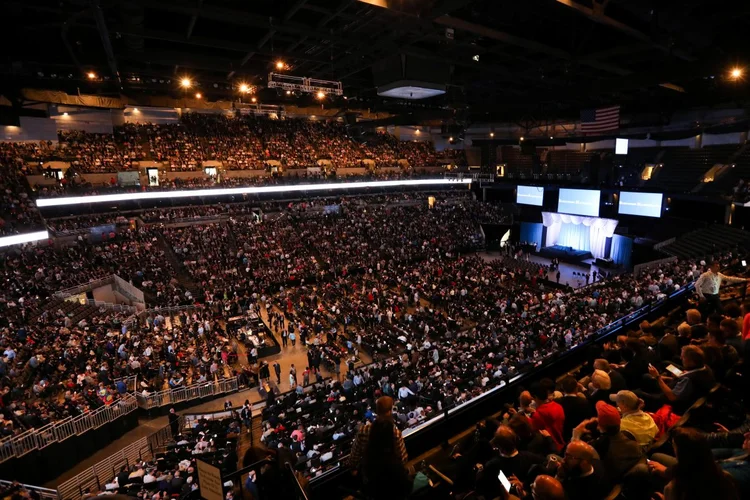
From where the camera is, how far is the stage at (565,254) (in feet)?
98.1

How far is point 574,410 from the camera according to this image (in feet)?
12.4

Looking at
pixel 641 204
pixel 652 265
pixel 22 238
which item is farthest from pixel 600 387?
pixel 641 204

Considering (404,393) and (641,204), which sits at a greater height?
(641,204)

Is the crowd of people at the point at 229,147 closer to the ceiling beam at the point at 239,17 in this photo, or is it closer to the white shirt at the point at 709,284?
the ceiling beam at the point at 239,17

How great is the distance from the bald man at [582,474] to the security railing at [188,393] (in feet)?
41.6

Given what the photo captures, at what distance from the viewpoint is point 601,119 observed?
56.8 feet

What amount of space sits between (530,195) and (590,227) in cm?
489

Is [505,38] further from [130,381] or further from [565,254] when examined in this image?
[565,254]

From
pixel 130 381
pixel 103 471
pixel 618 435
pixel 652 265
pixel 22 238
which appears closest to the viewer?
pixel 618 435

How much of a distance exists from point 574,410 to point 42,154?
3132 cm

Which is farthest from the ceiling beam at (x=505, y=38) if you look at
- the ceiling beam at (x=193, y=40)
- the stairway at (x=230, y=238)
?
the stairway at (x=230, y=238)

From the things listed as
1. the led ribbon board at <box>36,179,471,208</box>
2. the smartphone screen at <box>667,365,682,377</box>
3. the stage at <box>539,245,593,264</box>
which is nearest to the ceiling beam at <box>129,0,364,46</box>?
the smartphone screen at <box>667,365,682,377</box>

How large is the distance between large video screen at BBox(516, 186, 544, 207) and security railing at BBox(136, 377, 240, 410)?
25955 mm

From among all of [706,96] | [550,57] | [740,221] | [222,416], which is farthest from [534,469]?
[740,221]
